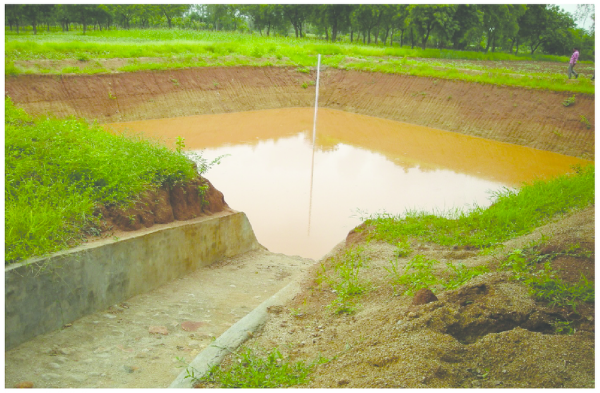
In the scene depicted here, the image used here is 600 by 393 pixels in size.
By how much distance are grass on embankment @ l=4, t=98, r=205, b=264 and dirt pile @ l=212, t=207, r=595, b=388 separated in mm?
2387

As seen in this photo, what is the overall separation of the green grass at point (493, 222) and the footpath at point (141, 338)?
2.07 meters

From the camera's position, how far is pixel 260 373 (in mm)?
3889

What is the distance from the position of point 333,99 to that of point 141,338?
22652 mm

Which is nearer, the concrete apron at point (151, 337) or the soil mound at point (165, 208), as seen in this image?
the concrete apron at point (151, 337)

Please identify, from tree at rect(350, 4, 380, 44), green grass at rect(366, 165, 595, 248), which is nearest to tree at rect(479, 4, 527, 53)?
tree at rect(350, 4, 380, 44)

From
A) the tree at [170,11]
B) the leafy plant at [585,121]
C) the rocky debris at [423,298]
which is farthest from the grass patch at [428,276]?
the tree at [170,11]

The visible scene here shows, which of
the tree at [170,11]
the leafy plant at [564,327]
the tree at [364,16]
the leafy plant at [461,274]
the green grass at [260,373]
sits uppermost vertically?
the tree at [170,11]

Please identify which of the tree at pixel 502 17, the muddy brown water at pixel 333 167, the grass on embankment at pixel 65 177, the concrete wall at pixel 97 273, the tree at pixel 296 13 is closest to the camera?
the concrete wall at pixel 97 273

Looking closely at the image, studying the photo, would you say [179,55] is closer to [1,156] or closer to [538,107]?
[538,107]

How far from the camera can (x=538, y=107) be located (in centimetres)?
2000

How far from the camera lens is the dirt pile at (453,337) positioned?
139 inches

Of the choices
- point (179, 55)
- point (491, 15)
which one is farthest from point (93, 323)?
point (491, 15)

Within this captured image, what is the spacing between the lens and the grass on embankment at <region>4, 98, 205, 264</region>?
5137 mm

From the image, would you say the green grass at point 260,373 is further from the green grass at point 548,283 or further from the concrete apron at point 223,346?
the green grass at point 548,283
